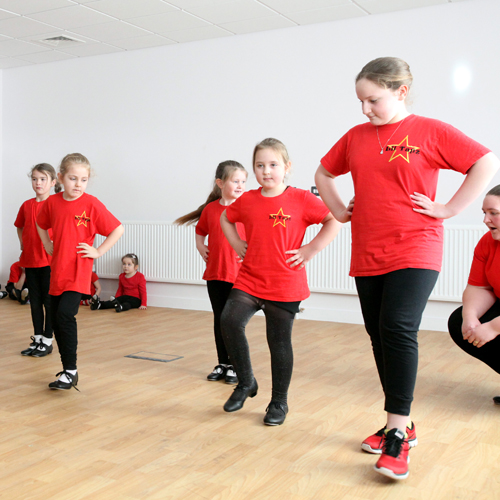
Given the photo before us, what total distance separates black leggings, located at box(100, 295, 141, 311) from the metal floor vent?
102 inches

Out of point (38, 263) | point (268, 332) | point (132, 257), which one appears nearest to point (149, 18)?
point (132, 257)

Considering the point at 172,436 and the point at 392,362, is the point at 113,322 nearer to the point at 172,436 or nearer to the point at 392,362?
the point at 172,436

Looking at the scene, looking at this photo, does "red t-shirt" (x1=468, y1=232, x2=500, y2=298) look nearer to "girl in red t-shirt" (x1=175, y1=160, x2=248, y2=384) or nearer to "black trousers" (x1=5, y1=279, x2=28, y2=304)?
"girl in red t-shirt" (x1=175, y1=160, x2=248, y2=384)

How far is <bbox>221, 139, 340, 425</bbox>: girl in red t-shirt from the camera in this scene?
231 centimetres

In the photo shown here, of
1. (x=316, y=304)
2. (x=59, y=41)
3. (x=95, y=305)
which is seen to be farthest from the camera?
(x=59, y=41)

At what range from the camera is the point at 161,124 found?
6020 mm

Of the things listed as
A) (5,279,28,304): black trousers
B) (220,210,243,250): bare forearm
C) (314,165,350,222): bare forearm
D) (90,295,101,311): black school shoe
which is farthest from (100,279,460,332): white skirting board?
(314,165,350,222): bare forearm

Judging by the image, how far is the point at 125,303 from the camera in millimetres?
Result: 5660

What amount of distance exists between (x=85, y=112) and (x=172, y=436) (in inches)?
198

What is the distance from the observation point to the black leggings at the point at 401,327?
181 cm

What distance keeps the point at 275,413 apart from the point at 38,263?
198 centimetres

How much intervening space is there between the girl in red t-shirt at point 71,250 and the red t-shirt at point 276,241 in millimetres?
846

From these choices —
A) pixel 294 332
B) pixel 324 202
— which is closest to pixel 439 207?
pixel 324 202

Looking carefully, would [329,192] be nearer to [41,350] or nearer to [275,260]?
[275,260]
